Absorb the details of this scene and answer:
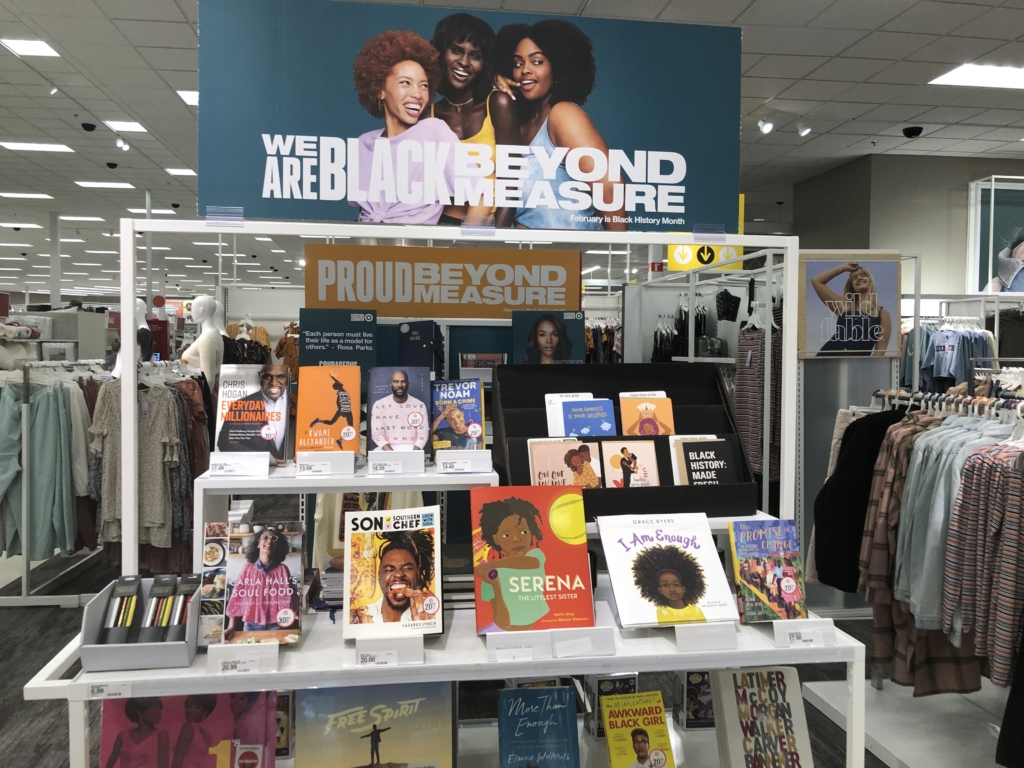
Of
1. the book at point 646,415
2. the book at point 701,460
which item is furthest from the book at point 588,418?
the book at point 701,460

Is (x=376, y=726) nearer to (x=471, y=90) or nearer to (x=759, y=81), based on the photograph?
(x=471, y=90)

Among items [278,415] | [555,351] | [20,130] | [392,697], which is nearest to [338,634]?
[392,697]

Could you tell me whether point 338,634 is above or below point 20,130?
below

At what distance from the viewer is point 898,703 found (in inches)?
130

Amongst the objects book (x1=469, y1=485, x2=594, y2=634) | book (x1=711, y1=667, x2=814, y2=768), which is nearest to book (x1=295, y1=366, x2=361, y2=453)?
book (x1=469, y1=485, x2=594, y2=634)

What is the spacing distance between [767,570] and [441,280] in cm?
195

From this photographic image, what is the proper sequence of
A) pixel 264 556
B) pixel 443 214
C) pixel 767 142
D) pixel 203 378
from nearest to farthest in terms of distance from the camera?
pixel 264 556, pixel 443 214, pixel 203 378, pixel 767 142

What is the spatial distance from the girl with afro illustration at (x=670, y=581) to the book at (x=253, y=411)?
0.95 meters

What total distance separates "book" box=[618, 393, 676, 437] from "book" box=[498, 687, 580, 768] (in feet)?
2.38

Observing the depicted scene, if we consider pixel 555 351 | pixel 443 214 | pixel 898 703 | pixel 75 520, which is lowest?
pixel 898 703

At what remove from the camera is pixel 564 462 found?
6.53 ft

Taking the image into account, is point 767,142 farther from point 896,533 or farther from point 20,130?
point 20,130

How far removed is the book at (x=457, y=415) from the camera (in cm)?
201

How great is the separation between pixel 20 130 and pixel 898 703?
33.5ft
